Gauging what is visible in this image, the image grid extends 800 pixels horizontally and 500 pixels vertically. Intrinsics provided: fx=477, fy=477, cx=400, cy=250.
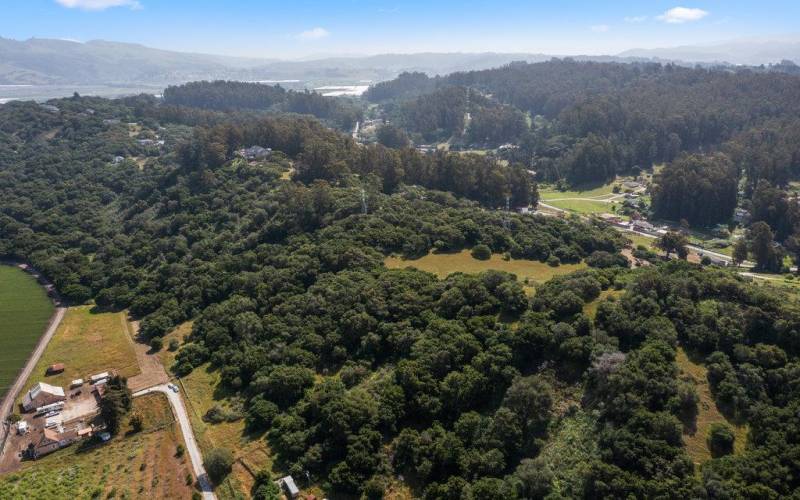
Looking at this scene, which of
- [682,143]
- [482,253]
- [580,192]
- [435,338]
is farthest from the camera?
[682,143]

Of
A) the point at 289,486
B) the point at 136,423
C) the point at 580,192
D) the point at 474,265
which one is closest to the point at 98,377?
the point at 136,423

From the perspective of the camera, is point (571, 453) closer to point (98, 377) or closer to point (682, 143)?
point (98, 377)

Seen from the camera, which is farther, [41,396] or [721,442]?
[41,396]

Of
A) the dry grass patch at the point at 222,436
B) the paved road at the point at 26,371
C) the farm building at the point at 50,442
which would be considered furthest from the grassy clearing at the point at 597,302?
the paved road at the point at 26,371

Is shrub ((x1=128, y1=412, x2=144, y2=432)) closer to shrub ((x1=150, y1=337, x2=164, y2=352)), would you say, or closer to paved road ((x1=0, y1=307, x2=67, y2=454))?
paved road ((x1=0, y1=307, x2=67, y2=454))

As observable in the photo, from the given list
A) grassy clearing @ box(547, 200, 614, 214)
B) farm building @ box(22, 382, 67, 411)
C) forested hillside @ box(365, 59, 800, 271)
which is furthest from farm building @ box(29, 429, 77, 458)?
grassy clearing @ box(547, 200, 614, 214)
